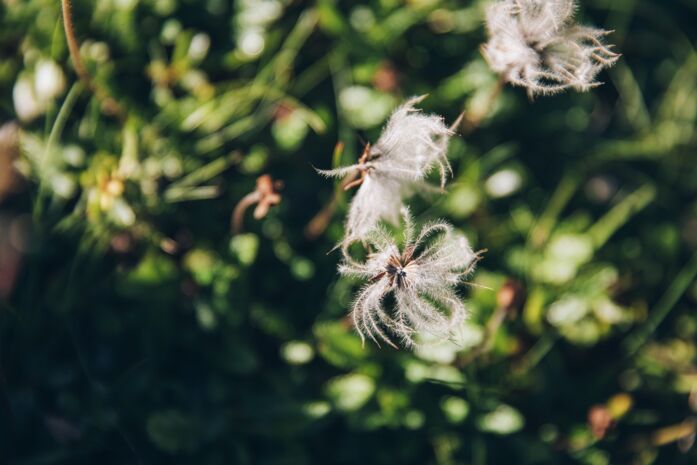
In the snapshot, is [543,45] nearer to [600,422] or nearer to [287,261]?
[287,261]

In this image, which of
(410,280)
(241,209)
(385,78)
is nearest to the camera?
(410,280)

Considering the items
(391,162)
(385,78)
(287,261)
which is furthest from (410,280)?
(385,78)

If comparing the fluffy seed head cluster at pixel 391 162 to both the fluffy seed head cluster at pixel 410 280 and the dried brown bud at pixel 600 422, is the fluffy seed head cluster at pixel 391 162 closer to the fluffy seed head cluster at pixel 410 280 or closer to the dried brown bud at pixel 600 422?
the fluffy seed head cluster at pixel 410 280

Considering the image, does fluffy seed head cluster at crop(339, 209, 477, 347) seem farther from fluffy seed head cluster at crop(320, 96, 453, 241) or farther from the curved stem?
the curved stem

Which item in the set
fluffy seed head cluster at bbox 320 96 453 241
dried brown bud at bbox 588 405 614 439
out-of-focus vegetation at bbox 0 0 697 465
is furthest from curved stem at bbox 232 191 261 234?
dried brown bud at bbox 588 405 614 439

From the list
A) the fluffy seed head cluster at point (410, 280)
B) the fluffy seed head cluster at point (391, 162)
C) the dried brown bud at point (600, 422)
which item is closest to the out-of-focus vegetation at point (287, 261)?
the dried brown bud at point (600, 422)
